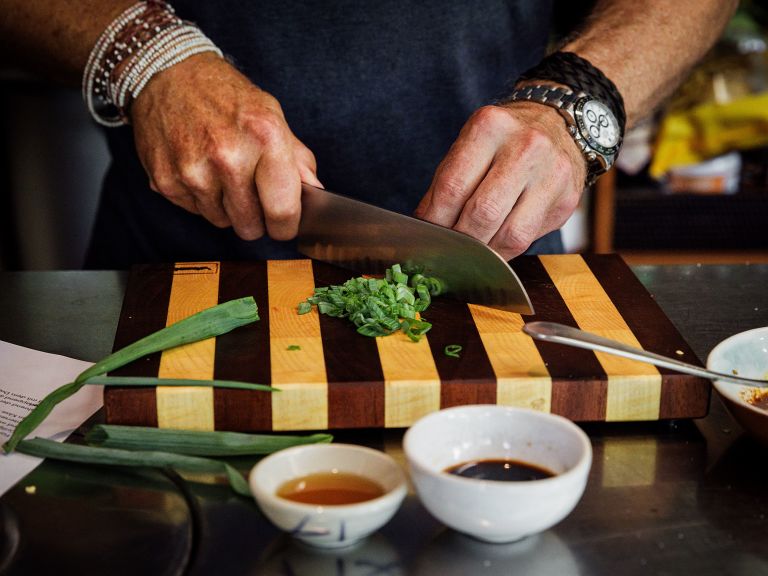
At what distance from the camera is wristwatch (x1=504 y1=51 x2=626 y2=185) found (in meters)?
1.47

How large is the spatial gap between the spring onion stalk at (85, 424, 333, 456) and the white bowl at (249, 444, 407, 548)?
0.11 metres

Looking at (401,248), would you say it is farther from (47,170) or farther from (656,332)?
(47,170)

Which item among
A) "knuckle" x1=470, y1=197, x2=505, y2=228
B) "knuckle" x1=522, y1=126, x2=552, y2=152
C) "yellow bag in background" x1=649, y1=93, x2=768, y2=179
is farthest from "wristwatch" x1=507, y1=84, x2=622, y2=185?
"yellow bag in background" x1=649, y1=93, x2=768, y2=179

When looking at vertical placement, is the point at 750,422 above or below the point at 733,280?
above

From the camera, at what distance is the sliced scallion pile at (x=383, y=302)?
1210mm

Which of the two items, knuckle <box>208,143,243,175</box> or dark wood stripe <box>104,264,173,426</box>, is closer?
dark wood stripe <box>104,264,173,426</box>

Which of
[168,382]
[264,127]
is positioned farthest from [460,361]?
[264,127]

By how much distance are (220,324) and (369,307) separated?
0.63 feet

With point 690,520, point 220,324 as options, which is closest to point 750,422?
point 690,520

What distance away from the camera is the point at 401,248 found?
4.49 ft

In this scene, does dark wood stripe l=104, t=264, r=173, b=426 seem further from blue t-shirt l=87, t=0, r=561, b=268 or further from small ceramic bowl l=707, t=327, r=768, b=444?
small ceramic bowl l=707, t=327, r=768, b=444

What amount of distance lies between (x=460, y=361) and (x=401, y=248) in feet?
0.93

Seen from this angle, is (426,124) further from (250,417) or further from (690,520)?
(690,520)

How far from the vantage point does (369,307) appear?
48.3 inches
